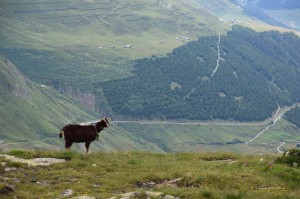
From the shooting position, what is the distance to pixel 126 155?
112 ft

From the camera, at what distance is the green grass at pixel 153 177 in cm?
2380

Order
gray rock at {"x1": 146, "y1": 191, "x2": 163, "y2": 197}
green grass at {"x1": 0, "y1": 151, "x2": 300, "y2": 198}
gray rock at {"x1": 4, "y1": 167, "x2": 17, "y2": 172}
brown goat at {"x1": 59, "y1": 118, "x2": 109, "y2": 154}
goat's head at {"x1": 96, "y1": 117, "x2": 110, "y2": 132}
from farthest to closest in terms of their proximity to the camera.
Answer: goat's head at {"x1": 96, "y1": 117, "x2": 110, "y2": 132}, brown goat at {"x1": 59, "y1": 118, "x2": 109, "y2": 154}, gray rock at {"x1": 4, "y1": 167, "x2": 17, "y2": 172}, green grass at {"x1": 0, "y1": 151, "x2": 300, "y2": 198}, gray rock at {"x1": 146, "y1": 191, "x2": 163, "y2": 197}

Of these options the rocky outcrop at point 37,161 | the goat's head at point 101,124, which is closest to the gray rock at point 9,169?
the rocky outcrop at point 37,161

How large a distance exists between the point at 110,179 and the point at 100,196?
387cm

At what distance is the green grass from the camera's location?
23797 millimetres

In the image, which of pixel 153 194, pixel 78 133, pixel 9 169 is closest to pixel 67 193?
pixel 153 194

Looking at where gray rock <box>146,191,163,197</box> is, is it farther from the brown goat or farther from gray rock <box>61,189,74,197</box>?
the brown goat

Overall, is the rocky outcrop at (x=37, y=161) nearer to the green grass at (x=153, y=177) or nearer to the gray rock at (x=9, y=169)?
the green grass at (x=153, y=177)

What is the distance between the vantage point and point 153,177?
2758 cm

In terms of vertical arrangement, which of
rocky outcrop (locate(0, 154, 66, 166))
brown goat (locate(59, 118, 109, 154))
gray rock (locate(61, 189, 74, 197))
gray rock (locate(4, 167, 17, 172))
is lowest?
gray rock (locate(61, 189, 74, 197))

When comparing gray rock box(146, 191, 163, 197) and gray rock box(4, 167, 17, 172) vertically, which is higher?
gray rock box(146, 191, 163, 197)

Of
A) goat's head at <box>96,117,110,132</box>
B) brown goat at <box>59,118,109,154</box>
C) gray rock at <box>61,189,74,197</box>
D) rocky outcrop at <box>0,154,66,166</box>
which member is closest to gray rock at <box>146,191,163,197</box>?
gray rock at <box>61,189,74,197</box>

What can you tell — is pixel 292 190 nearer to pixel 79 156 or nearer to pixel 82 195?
pixel 82 195

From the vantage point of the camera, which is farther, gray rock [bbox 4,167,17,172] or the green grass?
gray rock [bbox 4,167,17,172]
